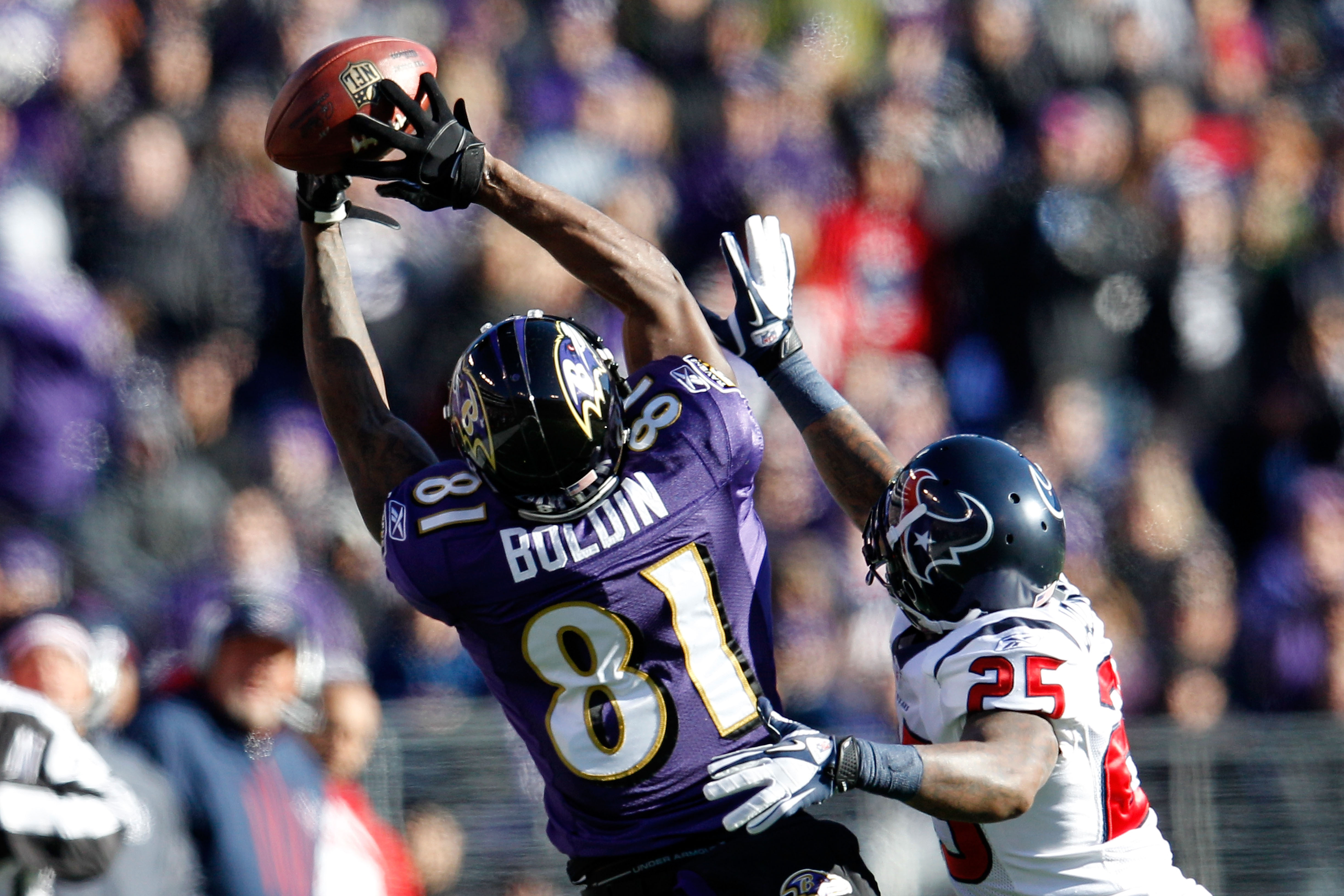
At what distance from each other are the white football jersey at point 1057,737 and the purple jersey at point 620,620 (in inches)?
18.0

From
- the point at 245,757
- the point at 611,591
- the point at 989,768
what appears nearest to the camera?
the point at 989,768

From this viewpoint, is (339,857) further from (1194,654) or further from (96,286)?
(1194,654)

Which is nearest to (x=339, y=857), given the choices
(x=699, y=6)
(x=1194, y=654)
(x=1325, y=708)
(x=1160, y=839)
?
(x=1160, y=839)

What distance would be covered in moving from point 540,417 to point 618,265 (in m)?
0.91

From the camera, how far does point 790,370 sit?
457 centimetres

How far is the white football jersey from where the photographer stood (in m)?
3.10

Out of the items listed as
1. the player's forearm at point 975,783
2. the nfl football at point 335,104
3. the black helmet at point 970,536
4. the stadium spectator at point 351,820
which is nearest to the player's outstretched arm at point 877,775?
the player's forearm at point 975,783

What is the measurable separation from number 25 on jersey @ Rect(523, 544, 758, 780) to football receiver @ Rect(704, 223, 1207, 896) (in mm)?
174

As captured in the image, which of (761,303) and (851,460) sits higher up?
(761,303)

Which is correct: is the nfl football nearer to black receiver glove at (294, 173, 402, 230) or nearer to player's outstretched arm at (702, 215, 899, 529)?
black receiver glove at (294, 173, 402, 230)

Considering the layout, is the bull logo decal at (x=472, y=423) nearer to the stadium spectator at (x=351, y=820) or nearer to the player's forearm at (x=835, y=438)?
the player's forearm at (x=835, y=438)

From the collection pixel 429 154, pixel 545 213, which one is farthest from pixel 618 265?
pixel 429 154

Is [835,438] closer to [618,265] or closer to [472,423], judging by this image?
[618,265]

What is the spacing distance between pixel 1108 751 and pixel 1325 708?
3.95m
